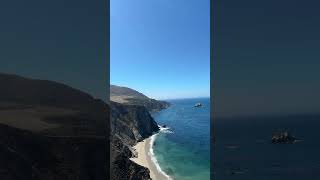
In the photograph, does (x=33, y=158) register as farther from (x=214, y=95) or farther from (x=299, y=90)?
(x=299, y=90)

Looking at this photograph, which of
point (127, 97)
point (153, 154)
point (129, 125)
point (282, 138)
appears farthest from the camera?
point (127, 97)

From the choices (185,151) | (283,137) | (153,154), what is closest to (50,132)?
(283,137)

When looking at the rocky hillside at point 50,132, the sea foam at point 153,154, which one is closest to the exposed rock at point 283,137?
the sea foam at point 153,154

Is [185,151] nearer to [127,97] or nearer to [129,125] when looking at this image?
[129,125]

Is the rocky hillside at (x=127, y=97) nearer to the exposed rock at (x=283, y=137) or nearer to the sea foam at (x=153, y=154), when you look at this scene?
the sea foam at (x=153, y=154)

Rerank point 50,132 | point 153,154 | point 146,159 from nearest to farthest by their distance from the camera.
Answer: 1. point 50,132
2. point 146,159
3. point 153,154

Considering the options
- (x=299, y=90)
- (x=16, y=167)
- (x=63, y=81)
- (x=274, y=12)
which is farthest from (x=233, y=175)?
(x=16, y=167)

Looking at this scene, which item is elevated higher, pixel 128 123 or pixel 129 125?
pixel 128 123

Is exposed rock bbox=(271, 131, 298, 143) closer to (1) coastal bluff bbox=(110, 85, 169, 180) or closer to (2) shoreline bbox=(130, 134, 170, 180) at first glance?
(1) coastal bluff bbox=(110, 85, 169, 180)
